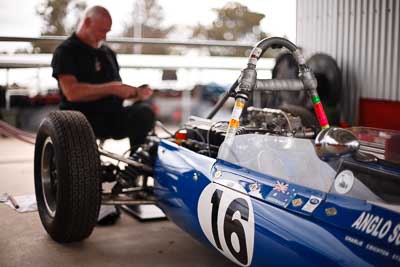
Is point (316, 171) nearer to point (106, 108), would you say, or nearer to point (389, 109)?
point (106, 108)

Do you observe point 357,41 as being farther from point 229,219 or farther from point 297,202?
point 297,202

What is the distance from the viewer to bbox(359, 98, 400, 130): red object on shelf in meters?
5.34

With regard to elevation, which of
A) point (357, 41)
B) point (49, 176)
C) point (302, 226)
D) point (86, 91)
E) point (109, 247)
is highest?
point (357, 41)

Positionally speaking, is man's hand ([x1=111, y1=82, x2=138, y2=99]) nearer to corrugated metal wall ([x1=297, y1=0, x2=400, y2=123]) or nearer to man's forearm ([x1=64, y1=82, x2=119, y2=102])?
man's forearm ([x1=64, y1=82, x2=119, y2=102])

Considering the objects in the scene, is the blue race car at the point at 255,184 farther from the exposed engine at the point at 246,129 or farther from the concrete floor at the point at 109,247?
the concrete floor at the point at 109,247

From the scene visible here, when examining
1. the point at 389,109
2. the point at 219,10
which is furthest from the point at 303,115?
the point at 219,10

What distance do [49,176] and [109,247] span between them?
0.59m

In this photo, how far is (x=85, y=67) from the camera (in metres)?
4.08

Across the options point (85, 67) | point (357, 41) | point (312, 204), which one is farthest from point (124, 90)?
point (357, 41)

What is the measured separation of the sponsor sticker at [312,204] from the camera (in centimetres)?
185

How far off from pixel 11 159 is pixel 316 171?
4582 millimetres

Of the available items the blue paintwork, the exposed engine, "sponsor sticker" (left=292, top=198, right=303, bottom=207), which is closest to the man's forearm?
the exposed engine

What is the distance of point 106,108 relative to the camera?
4090 mm

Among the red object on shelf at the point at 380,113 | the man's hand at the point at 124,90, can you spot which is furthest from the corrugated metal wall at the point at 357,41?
the man's hand at the point at 124,90
